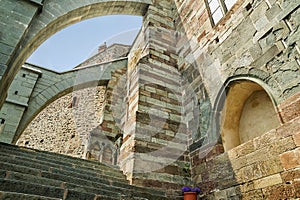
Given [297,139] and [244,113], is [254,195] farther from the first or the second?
[244,113]

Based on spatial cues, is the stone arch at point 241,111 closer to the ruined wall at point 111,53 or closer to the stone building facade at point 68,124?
the stone building facade at point 68,124

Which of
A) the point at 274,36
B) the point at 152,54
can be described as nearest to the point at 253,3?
the point at 274,36

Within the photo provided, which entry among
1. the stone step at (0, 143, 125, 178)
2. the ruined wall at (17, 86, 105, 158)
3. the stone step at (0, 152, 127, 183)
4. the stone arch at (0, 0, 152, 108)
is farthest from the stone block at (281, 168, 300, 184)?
the ruined wall at (17, 86, 105, 158)

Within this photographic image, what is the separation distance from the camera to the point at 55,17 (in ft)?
15.2

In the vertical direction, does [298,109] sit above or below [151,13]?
below

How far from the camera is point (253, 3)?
346 cm

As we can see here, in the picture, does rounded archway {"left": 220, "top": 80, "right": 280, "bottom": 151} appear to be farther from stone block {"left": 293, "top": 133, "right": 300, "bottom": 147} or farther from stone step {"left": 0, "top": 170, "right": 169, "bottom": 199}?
stone step {"left": 0, "top": 170, "right": 169, "bottom": 199}

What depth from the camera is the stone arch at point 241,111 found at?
3.29 m

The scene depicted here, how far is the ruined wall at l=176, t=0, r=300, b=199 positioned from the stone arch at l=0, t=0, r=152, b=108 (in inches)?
106

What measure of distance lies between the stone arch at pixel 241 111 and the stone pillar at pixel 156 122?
0.93m

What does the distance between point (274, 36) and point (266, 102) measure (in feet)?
3.25

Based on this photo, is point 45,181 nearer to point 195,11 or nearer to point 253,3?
point 253,3

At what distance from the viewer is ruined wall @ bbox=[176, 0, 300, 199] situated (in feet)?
8.12

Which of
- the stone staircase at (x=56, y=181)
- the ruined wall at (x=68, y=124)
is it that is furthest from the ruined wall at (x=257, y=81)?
the ruined wall at (x=68, y=124)
